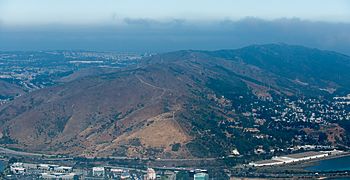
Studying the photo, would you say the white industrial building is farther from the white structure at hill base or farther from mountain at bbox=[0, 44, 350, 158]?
the white structure at hill base

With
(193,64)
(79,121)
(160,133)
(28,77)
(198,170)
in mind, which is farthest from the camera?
(28,77)

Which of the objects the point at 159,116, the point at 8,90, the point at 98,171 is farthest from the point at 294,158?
the point at 8,90

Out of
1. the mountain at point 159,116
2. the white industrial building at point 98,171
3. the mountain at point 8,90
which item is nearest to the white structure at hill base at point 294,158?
the mountain at point 159,116

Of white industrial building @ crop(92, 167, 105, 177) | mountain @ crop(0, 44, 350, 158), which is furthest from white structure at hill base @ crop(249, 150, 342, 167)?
white industrial building @ crop(92, 167, 105, 177)

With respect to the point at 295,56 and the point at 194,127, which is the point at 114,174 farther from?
the point at 295,56

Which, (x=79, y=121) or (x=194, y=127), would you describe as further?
(x=79, y=121)

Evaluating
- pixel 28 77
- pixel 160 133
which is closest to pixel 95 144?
pixel 160 133

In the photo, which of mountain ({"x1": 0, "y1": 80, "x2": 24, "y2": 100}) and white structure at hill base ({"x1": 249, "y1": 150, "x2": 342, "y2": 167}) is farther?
mountain ({"x1": 0, "y1": 80, "x2": 24, "y2": 100})

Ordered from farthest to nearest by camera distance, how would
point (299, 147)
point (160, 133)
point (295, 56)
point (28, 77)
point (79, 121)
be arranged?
point (295, 56) < point (28, 77) < point (79, 121) < point (299, 147) < point (160, 133)
